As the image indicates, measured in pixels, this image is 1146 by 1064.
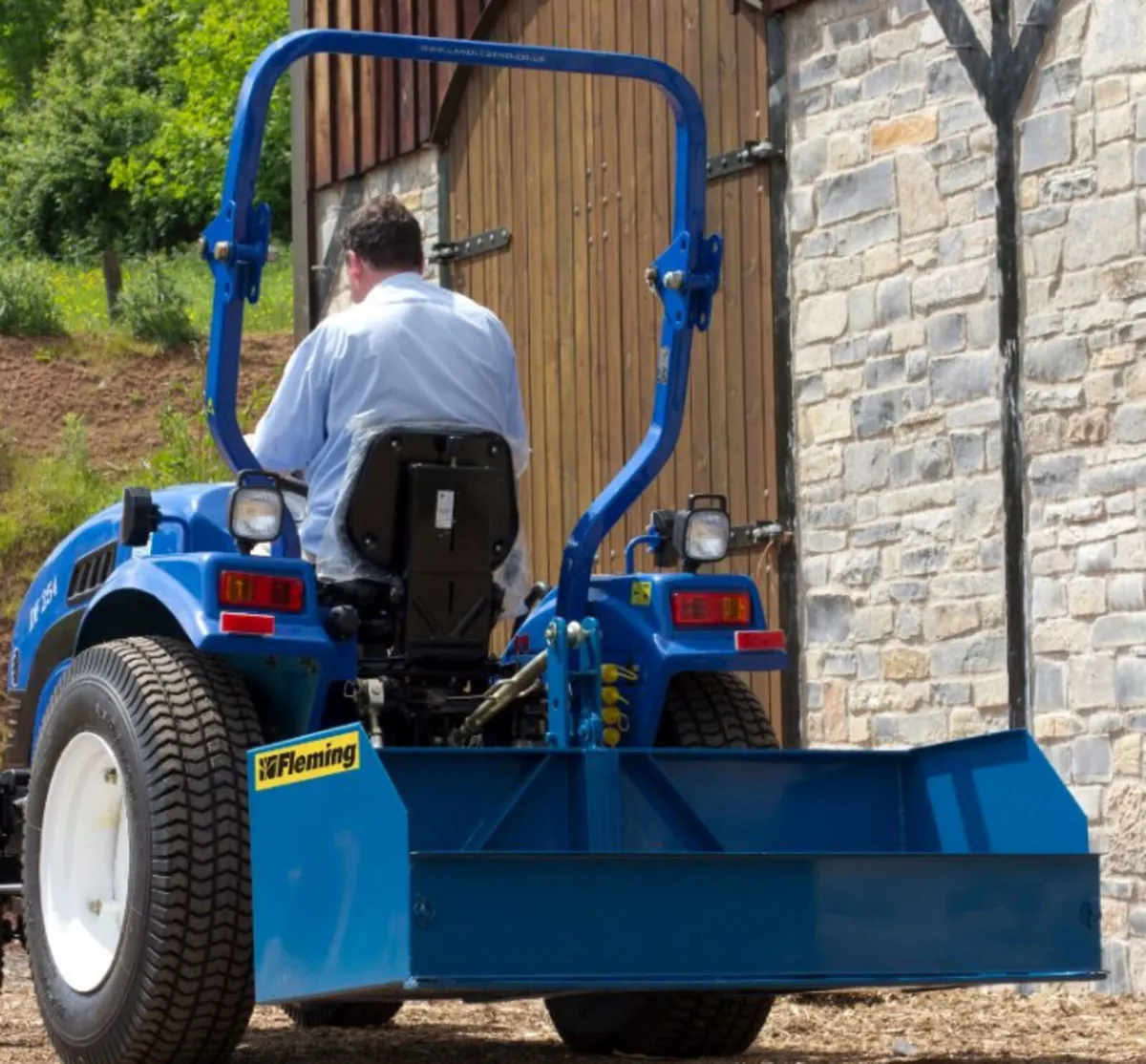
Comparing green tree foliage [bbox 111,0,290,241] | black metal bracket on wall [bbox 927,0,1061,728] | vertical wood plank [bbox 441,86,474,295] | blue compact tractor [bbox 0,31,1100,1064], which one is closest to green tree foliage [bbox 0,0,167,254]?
green tree foliage [bbox 111,0,290,241]

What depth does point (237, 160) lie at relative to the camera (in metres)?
5.80

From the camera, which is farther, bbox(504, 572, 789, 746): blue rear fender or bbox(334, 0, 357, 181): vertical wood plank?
bbox(334, 0, 357, 181): vertical wood plank

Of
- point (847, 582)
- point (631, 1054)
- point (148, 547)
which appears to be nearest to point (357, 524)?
point (148, 547)

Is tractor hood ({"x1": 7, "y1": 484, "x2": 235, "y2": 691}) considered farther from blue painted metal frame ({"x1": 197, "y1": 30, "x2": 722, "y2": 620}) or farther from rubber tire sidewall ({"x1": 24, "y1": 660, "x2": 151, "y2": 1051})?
rubber tire sidewall ({"x1": 24, "y1": 660, "x2": 151, "y2": 1051})

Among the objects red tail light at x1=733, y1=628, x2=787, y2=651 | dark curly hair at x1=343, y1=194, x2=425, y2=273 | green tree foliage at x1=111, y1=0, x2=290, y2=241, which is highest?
green tree foliage at x1=111, y1=0, x2=290, y2=241

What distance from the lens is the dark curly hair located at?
595cm

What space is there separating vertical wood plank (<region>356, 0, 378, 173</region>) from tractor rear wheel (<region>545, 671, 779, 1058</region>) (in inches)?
274

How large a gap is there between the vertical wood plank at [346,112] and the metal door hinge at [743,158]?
318 centimetres

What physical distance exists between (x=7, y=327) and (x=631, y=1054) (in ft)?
62.9

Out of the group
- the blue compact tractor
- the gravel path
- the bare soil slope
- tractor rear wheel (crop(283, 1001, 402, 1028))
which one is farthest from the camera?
the bare soil slope

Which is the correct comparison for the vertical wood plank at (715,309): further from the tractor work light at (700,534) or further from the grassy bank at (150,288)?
the grassy bank at (150,288)

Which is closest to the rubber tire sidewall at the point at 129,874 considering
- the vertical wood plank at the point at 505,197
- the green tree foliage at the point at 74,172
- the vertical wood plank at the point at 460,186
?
the vertical wood plank at the point at 505,197

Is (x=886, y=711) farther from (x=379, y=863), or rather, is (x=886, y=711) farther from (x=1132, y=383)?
(x=379, y=863)

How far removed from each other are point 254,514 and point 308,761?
31.2 inches
